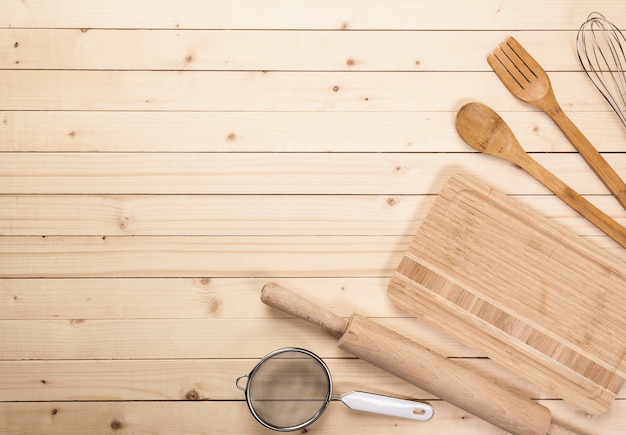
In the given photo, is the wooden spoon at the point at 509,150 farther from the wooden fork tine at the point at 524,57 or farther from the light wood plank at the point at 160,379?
the light wood plank at the point at 160,379

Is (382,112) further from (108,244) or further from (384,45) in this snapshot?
(108,244)

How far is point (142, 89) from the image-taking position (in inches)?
38.8

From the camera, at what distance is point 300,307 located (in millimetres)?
871

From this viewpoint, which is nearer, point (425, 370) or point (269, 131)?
point (425, 370)

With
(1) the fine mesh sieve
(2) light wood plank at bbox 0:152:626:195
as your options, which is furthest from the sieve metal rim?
(2) light wood plank at bbox 0:152:626:195

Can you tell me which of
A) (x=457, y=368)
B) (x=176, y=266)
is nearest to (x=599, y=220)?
(x=457, y=368)

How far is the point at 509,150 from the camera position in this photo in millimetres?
946

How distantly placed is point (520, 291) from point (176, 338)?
0.53 m

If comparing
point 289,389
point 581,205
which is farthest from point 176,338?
point 581,205

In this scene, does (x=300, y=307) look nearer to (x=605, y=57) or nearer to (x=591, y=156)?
(x=591, y=156)

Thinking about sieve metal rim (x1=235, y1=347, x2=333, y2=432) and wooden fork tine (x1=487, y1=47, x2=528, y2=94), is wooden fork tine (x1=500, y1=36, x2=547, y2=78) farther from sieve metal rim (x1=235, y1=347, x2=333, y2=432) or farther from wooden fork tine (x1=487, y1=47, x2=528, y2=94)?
sieve metal rim (x1=235, y1=347, x2=333, y2=432)

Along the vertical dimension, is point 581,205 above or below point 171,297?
above

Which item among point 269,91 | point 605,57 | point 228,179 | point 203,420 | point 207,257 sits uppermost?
point 605,57

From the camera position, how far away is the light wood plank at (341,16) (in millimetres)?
994
